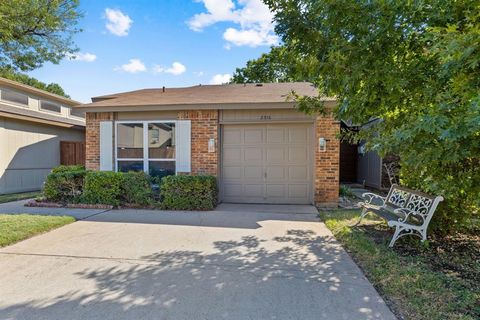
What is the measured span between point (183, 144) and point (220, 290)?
5.79m

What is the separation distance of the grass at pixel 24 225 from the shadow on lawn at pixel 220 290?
2207 mm

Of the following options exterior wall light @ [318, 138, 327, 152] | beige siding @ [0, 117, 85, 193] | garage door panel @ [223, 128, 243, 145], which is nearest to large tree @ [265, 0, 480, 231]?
exterior wall light @ [318, 138, 327, 152]

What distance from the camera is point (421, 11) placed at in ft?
10.1

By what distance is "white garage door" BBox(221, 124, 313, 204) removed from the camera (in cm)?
835

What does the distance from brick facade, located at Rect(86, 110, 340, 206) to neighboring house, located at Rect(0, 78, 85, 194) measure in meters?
3.68

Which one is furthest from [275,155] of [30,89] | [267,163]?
[30,89]

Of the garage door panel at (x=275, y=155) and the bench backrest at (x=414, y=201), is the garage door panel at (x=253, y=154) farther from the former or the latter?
the bench backrest at (x=414, y=201)

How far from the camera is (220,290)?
10.6 ft

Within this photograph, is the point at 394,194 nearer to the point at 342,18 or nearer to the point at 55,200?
the point at 342,18

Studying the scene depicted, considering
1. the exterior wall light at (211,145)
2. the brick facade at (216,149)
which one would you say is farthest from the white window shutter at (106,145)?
the exterior wall light at (211,145)

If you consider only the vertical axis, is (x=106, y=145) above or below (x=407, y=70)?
below

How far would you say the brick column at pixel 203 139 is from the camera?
8391mm

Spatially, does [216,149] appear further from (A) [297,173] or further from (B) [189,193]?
(A) [297,173]

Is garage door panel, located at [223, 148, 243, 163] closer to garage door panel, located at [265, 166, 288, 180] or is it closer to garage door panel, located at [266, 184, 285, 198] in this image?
garage door panel, located at [265, 166, 288, 180]
